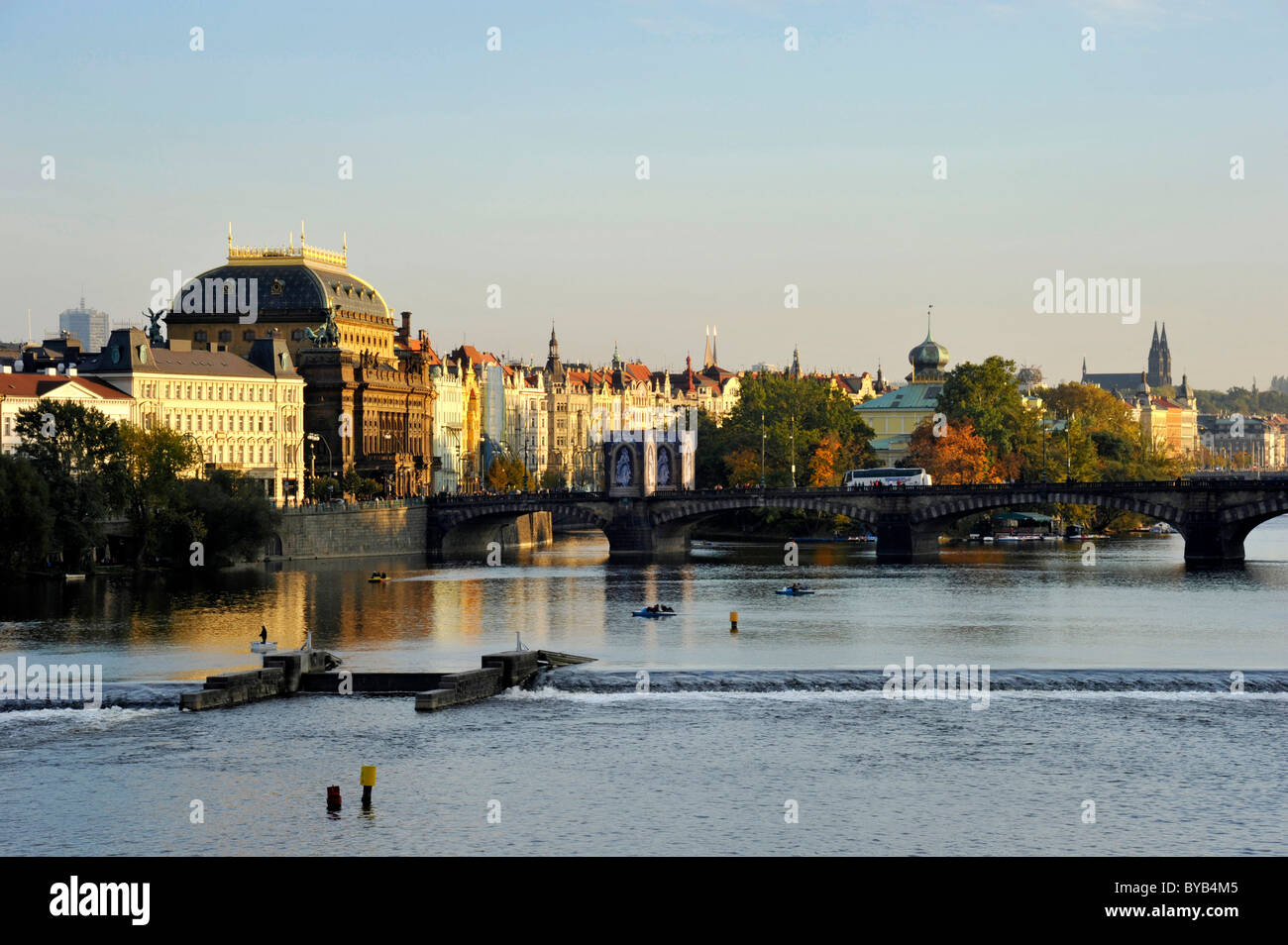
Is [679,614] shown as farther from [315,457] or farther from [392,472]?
[392,472]

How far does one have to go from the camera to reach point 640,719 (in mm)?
55438

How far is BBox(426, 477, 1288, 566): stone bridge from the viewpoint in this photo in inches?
4643

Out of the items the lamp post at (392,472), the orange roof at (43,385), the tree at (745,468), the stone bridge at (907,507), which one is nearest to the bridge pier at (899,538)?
the stone bridge at (907,507)

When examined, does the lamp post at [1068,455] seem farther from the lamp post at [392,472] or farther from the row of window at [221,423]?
the row of window at [221,423]

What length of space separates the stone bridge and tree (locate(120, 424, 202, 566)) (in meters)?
28.8

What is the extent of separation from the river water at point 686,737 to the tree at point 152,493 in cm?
1767

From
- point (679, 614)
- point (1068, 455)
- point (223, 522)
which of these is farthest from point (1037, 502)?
point (223, 522)

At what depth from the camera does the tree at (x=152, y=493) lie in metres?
109

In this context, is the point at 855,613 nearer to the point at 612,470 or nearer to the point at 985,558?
the point at 985,558

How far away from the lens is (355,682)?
61.1m
